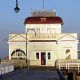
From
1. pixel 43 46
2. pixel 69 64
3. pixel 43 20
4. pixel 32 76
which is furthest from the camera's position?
pixel 43 20

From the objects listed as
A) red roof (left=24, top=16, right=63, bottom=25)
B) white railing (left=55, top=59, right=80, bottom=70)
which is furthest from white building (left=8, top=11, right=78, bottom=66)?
white railing (left=55, top=59, right=80, bottom=70)

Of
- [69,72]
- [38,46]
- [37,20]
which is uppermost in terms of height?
[37,20]

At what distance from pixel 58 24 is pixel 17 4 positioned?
119 ft

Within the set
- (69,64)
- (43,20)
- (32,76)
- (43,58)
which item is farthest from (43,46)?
(32,76)

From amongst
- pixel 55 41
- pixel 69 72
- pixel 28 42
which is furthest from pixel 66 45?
pixel 69 72

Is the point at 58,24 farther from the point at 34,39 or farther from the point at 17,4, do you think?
the point at 17,4

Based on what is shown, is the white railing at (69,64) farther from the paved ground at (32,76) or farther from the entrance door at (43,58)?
the paved ground at (32,76)

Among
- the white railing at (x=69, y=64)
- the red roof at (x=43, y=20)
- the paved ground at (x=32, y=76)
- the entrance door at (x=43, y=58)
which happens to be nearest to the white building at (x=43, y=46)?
the entrance door at (x=43, y=58)

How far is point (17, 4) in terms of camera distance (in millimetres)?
25656

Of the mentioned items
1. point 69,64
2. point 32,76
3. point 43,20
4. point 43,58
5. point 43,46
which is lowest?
point 32,76

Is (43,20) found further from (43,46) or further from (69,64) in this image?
(69,64)

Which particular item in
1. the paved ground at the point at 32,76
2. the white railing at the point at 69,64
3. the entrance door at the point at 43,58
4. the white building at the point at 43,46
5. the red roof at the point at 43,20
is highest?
the red roof at the point at 43,20

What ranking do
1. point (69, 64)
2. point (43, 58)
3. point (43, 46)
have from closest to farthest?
point (69, 64) → point (43, 58) → point (43, 46)

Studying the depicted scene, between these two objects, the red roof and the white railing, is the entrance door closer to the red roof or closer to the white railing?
the red roof
